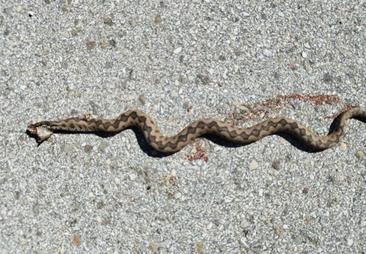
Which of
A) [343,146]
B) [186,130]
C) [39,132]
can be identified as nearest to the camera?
[39,132]

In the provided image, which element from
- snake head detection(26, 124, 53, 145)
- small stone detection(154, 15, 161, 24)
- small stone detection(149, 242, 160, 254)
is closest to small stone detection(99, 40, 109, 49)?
small stone detection(154, 15, 161, 24)

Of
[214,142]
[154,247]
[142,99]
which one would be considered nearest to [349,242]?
[214,142]

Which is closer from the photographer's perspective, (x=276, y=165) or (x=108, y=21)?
(x=276, y=165)

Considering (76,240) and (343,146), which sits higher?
(343,146)

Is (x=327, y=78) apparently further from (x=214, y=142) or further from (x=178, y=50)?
(x=178, y=50)

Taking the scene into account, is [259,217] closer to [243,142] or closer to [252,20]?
[243,142]

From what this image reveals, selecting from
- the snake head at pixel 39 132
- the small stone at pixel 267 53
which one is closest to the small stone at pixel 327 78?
the small stone at pixel 267 53
